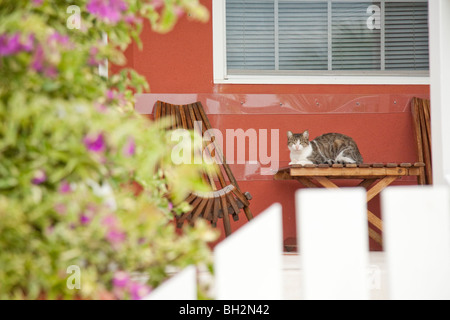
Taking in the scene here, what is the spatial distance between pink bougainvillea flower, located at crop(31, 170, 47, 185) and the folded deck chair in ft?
8.55

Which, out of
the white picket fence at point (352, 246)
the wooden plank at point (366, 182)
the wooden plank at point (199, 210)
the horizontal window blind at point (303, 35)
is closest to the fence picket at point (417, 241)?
the white picket fence at point (352, 246)

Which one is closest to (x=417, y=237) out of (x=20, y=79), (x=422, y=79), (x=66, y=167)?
(x=66, y=167)

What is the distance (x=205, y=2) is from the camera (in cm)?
468

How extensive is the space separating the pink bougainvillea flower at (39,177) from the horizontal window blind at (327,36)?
3847 millimetres

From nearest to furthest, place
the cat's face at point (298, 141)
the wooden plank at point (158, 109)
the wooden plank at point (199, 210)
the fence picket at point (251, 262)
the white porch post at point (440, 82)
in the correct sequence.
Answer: the fence picket at point (251, 262) < the white porch post at point (440, 82) < the wooden plank at point (199, 210) < the cat's face at point (298, 141) < the wooden plank at point (158, 109)

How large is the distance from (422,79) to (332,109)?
0.78m

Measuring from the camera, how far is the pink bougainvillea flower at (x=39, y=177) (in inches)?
35.4

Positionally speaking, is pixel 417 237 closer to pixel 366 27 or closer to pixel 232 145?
pixel 232 145

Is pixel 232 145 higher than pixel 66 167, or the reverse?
pixel 232 145

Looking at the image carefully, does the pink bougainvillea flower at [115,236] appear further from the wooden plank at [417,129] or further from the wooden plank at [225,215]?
the wooden plank at [417,129]

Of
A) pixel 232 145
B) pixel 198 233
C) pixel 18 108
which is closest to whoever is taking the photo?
pixel 18 108

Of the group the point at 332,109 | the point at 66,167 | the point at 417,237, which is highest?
the point at 332,109

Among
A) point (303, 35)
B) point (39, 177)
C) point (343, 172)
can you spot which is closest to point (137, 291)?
point (39, 177)
